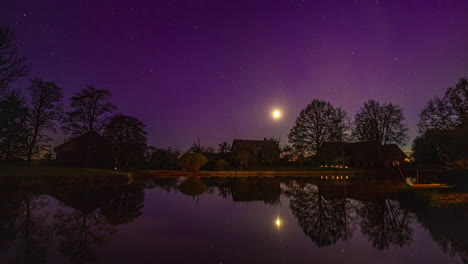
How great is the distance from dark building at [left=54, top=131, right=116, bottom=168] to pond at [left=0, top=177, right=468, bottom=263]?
25386 millimetres

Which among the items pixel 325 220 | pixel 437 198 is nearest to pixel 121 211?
pixel 325 220

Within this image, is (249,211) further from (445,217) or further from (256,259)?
(445,217)

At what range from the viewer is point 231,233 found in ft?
22.1

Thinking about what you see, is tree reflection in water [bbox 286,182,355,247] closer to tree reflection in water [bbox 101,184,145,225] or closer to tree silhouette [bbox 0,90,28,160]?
tree reflection in water [bbox 101,184,145,225]

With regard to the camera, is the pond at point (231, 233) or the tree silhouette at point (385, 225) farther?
the tree silhouette at point (385, 225)

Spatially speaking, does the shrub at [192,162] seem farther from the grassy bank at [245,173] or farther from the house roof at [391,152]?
the house roof at [391,152]

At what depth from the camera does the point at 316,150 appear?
42969mm

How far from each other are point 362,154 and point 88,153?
46978mm

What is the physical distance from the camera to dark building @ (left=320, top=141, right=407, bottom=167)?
Answer: 4372 centimetres

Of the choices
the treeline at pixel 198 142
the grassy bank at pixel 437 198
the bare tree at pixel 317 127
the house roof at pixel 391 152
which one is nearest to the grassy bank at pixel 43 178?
the treeline at pixel 198 142

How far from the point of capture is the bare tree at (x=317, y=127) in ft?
142

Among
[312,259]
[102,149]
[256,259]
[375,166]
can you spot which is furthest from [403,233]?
[375,166]

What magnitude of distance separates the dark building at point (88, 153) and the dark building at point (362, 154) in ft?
109

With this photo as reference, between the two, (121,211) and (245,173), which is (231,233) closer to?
(121,211)
